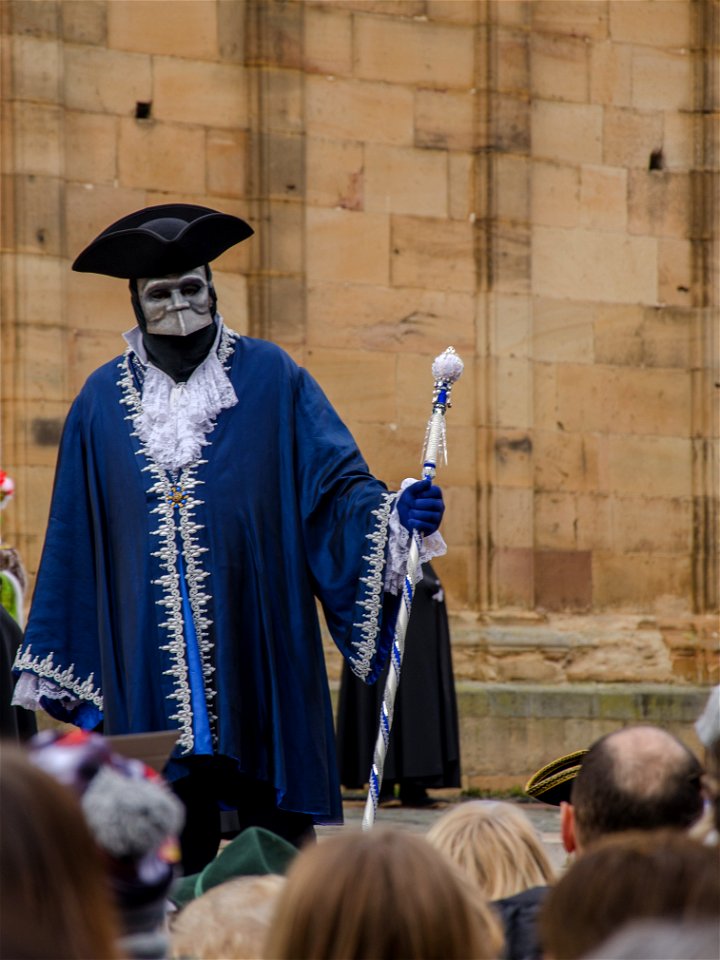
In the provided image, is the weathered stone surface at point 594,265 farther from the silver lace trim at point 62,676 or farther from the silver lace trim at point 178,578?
the silver lace trim at point 62,676

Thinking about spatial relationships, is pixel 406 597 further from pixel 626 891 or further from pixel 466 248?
pixel 466 248

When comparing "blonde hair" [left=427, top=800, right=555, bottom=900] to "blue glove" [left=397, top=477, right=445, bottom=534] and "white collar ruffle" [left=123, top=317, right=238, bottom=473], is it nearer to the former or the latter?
"blue glove" [left=397, top=477, right=445, bottom=534]

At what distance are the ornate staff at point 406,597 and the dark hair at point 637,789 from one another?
6.07 ft

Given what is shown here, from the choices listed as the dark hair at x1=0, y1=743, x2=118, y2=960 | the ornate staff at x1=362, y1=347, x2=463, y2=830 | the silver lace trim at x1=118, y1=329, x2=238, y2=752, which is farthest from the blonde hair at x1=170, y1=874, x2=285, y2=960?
the silver lace trim at x1=118, y1=329, x2=238, y2=752

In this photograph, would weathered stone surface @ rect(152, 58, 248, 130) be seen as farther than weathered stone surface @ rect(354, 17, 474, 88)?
No

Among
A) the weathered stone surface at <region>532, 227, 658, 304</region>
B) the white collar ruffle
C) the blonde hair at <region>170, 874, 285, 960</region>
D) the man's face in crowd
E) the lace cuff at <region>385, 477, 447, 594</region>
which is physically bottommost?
the blonde hair at <region>170, 874, 285, 960</region>

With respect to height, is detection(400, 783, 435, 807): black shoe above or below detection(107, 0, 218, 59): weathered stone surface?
below

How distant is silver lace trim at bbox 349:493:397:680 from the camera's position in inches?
209

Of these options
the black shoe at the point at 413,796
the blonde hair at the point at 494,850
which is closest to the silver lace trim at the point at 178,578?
the blonde hair at the point at 494,850

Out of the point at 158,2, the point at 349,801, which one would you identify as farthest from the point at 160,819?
the point at 158,2

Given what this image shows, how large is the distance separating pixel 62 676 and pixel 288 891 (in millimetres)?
3012

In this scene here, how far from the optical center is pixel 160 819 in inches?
92.4

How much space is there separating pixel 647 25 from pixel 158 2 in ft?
10.8

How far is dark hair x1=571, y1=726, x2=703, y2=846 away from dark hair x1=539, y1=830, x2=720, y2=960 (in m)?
0.71
